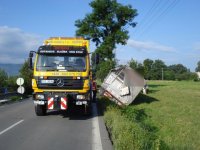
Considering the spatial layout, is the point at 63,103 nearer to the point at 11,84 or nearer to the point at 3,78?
the point at 3,78

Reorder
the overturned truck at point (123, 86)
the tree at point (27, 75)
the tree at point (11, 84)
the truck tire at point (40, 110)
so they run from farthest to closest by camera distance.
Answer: the tree at point (27, 75), the tree at point (11, 84), the overturned truck at point (123, 86), the truck tire at point (40, 110)

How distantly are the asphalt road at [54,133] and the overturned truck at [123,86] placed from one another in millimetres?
6726

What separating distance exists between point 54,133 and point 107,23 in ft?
133

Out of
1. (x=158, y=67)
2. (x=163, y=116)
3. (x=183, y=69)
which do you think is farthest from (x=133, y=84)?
(x=183, y=69)

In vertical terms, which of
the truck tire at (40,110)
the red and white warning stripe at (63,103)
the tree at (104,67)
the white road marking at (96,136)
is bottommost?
the white road marking at (96,136)

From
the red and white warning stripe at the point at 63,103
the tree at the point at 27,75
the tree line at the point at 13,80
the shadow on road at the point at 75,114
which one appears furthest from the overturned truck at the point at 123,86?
the tree at the point at 27,75

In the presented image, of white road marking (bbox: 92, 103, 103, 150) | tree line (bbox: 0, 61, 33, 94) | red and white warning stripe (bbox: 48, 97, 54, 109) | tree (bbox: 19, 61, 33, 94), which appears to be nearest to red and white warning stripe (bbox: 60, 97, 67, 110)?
red and white warning stripe (bbox: 48, 97, 54, 109)

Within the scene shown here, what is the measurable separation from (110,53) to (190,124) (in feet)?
122

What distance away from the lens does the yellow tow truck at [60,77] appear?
16.1 metres

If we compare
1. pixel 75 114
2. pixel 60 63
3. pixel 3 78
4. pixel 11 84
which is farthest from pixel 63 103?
pixel 11 84

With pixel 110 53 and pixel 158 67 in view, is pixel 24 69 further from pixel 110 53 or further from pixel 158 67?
pixel 158 67

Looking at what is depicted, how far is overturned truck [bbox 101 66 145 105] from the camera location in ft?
77.0

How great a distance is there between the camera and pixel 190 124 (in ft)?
47.1

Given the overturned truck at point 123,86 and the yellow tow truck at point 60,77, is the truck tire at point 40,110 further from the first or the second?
the overturned truck at point 123,86
